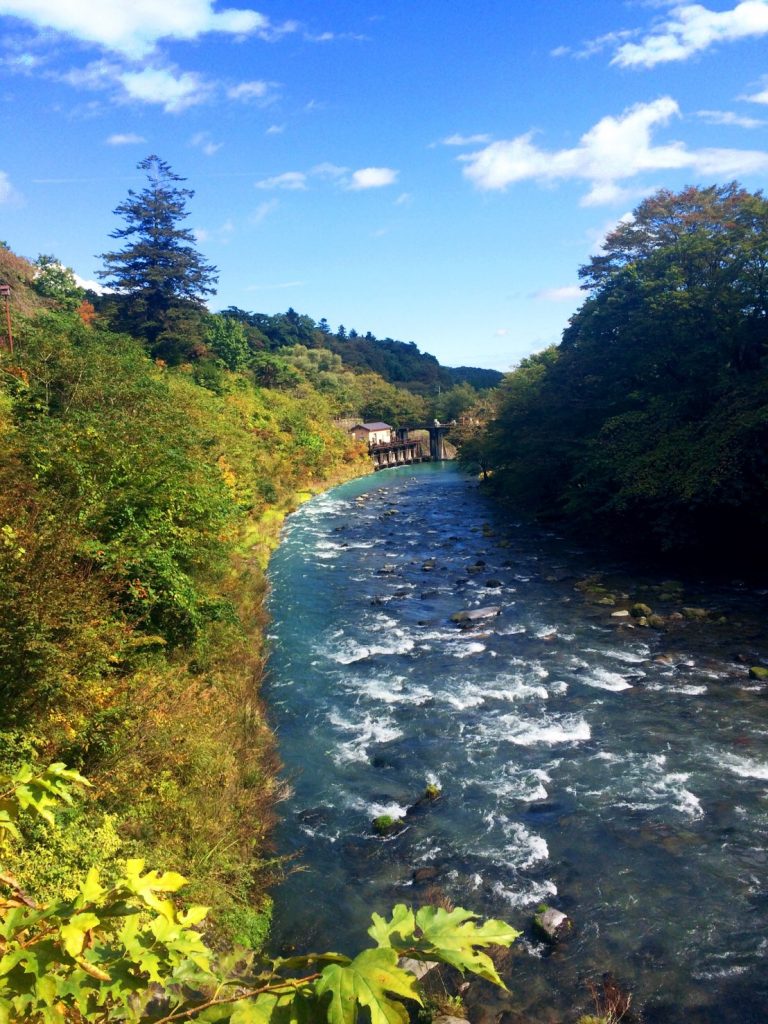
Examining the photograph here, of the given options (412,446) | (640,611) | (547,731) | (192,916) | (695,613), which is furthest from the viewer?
(412,446)

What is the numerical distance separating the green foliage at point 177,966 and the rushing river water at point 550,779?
5972 millimetres

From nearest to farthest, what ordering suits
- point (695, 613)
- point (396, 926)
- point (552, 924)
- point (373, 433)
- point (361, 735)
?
point (396, 926), point (552, 924), point (361, 735), point (695, 613), point (373, 433)

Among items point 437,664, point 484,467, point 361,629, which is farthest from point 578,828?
point 484,467

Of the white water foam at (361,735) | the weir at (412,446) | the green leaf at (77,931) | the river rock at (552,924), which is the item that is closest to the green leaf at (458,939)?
the green leaf at (77,931)

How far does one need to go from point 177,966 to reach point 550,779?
363 inches

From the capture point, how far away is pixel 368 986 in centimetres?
154

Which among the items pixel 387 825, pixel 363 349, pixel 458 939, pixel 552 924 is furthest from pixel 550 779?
pixel 363 349

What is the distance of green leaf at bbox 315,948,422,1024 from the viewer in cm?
149

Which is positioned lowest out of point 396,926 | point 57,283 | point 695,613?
point 695,613

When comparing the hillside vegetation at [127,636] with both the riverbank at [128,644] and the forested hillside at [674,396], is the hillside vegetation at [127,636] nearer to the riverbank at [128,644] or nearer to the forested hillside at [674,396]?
the riverbank at [128,644]

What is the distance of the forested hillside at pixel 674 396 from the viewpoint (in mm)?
20656

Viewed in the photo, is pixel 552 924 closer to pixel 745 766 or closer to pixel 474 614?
pixel 745 766

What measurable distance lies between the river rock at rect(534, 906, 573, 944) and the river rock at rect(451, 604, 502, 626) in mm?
10092

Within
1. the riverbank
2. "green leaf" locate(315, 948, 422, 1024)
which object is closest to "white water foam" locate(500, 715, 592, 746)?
the riverbank
